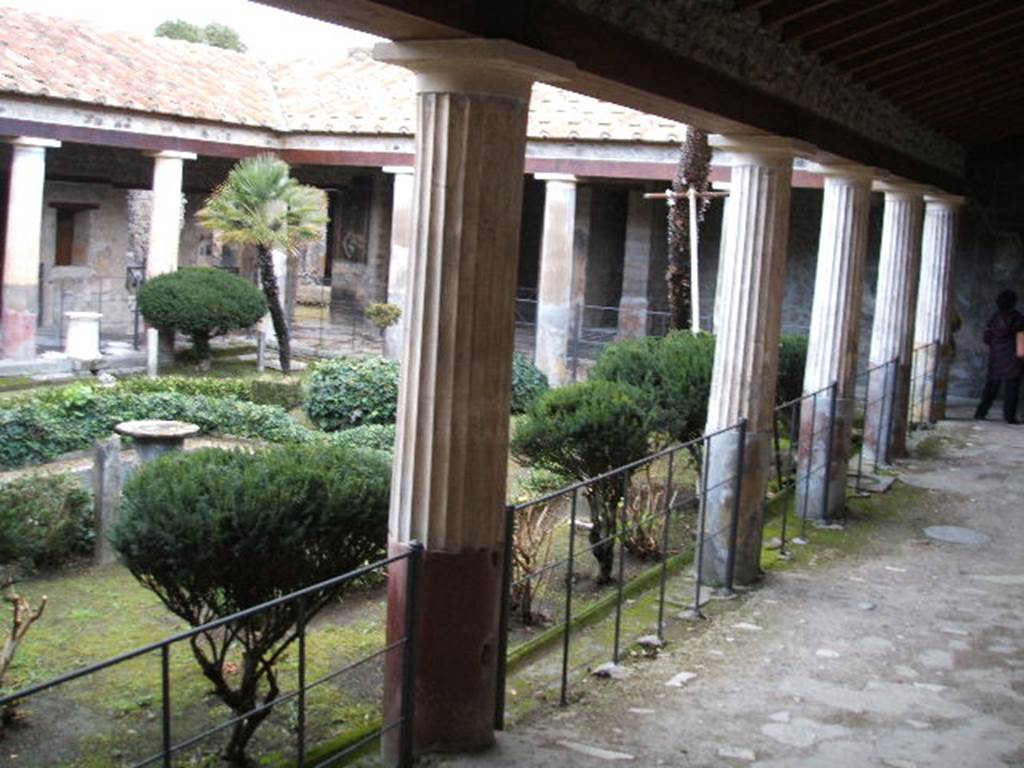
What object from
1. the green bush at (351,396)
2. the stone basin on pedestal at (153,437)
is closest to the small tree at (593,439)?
the stone basin on pedestal at (153,437)

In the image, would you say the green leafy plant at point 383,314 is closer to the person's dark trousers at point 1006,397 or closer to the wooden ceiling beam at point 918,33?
the person's dark trousers at point 1006,397

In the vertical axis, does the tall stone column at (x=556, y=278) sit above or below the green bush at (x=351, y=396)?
above

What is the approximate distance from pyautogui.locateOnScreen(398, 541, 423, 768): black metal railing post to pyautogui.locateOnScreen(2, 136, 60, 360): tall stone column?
47.6 feet

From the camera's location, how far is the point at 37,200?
714 inches

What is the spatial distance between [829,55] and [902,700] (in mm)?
4060

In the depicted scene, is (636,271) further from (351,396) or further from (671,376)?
(671,376)

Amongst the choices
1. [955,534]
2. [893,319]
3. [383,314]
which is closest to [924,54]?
[955,534]

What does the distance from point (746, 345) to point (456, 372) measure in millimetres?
3577

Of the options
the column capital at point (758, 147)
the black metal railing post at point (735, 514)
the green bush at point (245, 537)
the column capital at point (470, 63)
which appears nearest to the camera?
the column capital at point (470, 63)

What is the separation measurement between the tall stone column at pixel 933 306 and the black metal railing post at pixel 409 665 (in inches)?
401

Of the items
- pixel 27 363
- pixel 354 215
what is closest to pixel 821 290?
pixel 27 363

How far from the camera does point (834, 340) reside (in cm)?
988

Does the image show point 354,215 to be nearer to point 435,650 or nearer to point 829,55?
point 829,55

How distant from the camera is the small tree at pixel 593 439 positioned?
9.34 m
